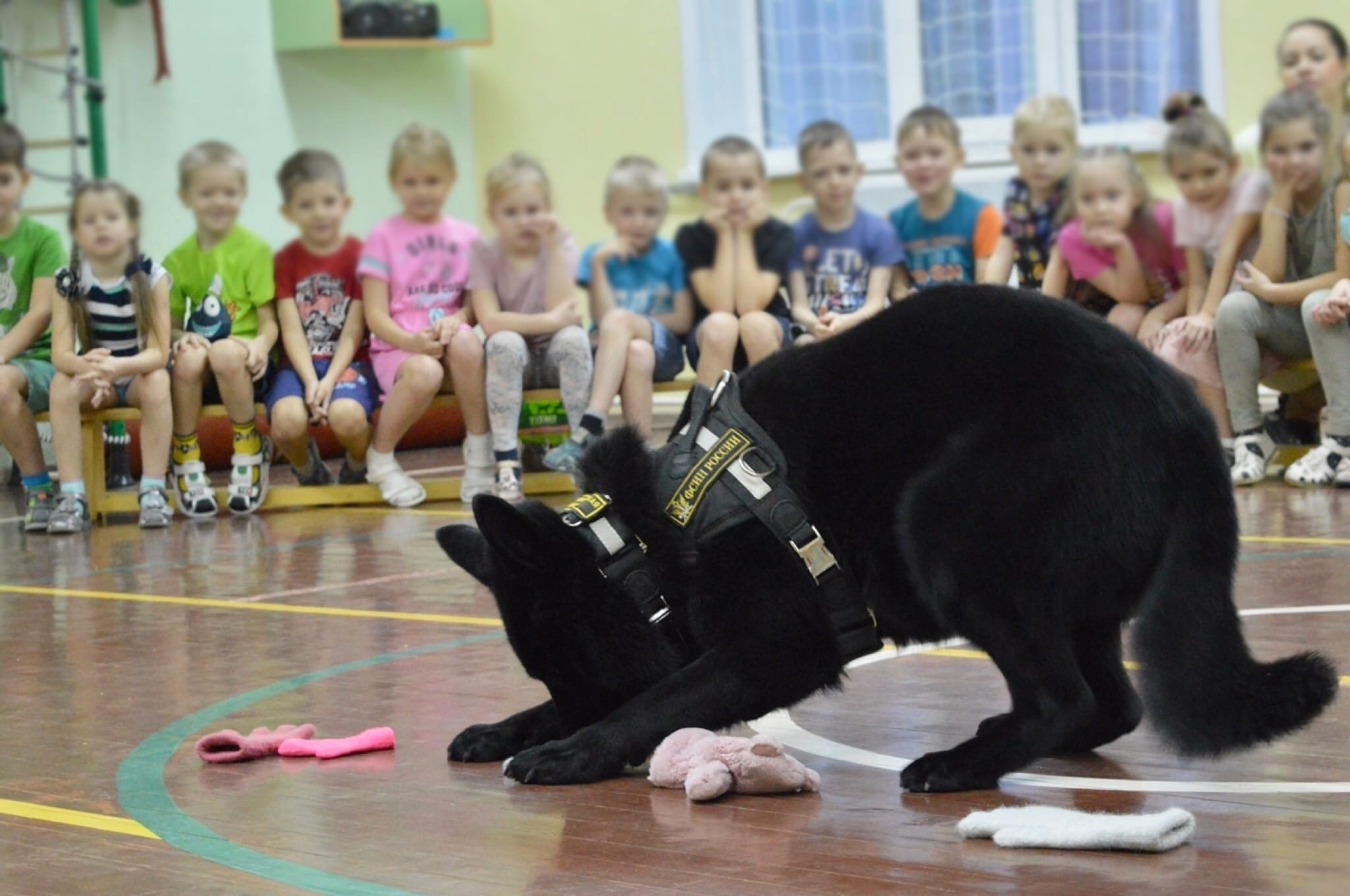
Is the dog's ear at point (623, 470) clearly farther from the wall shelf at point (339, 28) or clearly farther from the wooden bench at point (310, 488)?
the wall shelf at point (339, 28)

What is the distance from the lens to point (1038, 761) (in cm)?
306

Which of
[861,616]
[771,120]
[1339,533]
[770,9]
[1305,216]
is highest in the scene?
[770,9]

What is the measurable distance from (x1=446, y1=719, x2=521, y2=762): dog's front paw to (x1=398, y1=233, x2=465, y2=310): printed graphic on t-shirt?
Answer: 4.68 metres

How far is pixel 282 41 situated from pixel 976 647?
9556 mm

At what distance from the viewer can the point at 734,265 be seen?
7.81 meters

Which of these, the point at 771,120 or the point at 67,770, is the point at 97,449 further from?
the point at 771,120

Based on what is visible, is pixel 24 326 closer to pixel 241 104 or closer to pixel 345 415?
pixel 345 415

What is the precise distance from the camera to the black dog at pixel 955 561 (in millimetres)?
2775

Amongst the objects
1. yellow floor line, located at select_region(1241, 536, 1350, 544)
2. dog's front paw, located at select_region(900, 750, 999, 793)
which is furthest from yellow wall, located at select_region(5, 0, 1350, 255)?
dog's front paw, located at select_region(900, 750, 999, 793)

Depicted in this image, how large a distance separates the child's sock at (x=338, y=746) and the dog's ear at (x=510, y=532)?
54cm

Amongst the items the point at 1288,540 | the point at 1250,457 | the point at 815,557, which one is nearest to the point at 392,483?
the point at 1250,457

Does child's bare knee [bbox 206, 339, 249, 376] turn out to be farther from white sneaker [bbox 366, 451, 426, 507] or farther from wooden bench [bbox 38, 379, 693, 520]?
white sneaker [bbox 366, 451, 426, 507]

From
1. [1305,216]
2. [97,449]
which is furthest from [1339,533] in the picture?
[97,449]

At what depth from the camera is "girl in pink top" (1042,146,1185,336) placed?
714cm
